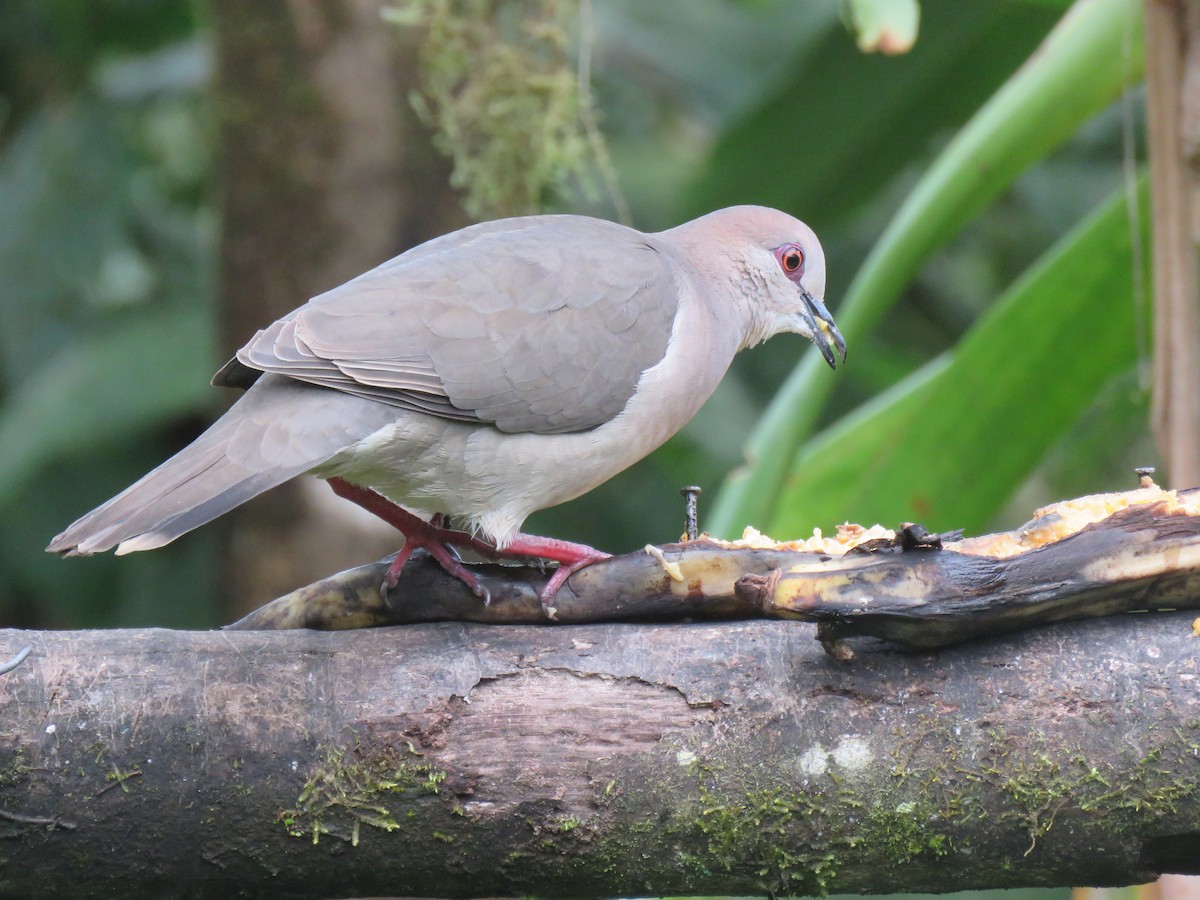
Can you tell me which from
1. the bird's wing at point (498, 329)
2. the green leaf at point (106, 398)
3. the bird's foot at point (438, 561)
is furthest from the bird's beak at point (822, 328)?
the green leaf at point (106, 398)

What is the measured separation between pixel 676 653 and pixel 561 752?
28 centimetres

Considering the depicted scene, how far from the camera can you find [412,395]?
2.80 m

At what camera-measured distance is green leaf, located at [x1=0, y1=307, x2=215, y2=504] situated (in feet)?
18.3

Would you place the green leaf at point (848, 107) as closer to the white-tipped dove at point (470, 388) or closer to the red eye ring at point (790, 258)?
the red eye ring at point (790, 258)

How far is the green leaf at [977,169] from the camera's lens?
11.6 ft

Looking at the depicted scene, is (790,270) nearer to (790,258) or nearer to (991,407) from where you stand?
(790,258)

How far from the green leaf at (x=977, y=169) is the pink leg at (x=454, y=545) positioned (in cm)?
82

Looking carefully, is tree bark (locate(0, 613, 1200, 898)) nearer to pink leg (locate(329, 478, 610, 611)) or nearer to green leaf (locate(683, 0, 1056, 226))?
pink leg (locate(329, 478, 610, 611))

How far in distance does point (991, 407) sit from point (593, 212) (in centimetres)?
334

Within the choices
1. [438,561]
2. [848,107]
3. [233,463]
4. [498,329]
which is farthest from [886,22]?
[848,107]

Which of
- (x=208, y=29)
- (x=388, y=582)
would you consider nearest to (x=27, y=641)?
(x=388, y=582)

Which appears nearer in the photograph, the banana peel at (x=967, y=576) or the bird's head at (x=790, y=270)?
the banana peel at (x=967, y=576)

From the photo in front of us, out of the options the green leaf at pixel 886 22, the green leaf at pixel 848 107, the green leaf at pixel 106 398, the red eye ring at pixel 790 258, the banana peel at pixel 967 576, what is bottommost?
the banana peel at pixel 967 576

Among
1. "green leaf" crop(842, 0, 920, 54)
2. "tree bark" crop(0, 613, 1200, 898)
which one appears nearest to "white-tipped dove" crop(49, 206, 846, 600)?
"tree bark" crop(0, 613, 1200, 898)
